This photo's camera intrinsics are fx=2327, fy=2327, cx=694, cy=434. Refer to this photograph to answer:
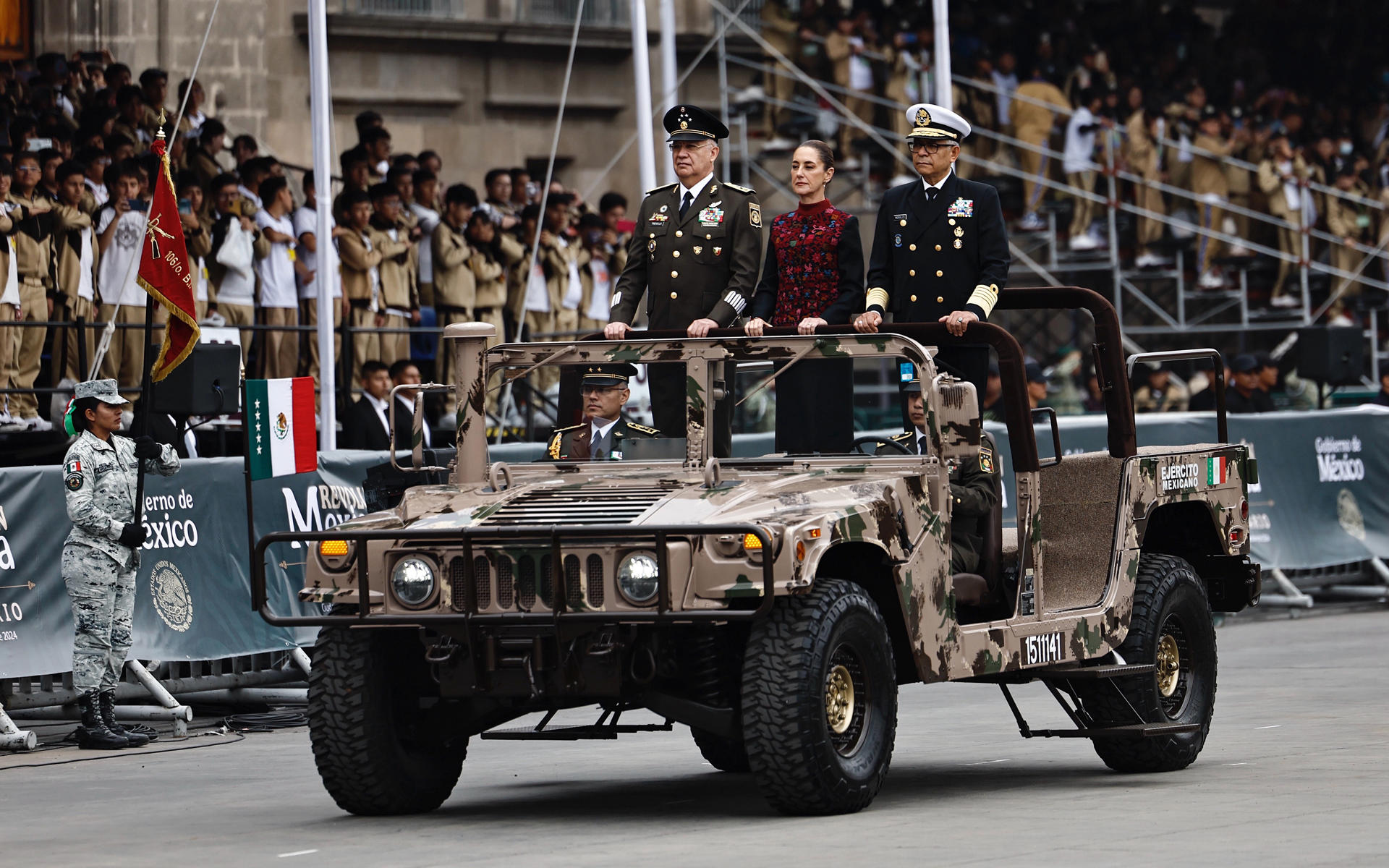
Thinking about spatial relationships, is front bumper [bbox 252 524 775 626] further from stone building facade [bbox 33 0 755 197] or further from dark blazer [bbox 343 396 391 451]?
stone building facade [bbox 33 0 755 197]

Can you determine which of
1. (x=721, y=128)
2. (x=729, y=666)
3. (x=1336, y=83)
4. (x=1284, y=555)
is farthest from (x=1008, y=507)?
(x=1336, y=83)

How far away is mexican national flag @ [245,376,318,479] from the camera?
42.6 feet

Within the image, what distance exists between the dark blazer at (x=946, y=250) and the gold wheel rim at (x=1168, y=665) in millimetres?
1860

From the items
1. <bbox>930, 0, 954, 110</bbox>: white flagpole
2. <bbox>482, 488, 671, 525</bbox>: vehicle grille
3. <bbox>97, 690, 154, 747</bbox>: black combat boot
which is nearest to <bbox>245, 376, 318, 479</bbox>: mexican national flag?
<bbox>97, 690, 154, 747</bbox>: black combat boot

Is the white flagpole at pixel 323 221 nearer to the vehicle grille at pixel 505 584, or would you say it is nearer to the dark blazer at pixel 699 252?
the dark blazer at pixel 699 252

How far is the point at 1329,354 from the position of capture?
2238cm

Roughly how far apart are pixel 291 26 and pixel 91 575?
49.1 ft

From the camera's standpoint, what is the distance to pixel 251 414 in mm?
12977

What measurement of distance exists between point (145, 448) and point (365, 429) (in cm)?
490

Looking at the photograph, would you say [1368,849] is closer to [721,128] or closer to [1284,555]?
[721,128]

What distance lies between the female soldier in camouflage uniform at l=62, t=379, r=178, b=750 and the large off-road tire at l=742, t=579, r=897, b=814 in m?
5.25

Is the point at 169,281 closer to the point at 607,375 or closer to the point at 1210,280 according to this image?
the point at 607,375

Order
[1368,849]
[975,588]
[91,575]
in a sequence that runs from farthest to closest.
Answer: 1. [91,575]
2. [975,588]
3. [1368,849]

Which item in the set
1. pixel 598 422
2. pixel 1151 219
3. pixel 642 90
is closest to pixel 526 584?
pixel 598 422
